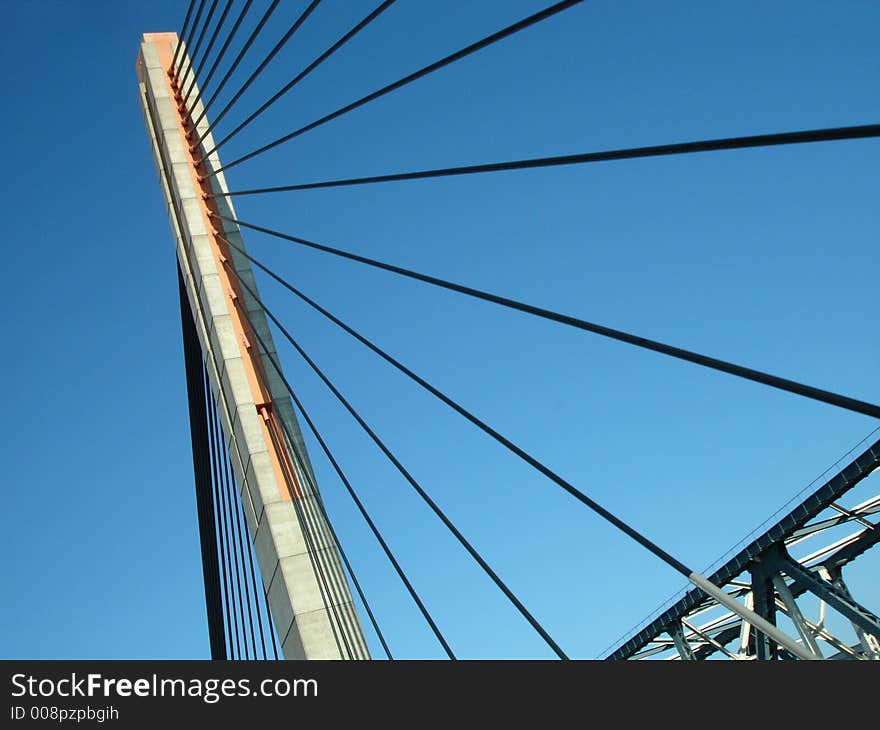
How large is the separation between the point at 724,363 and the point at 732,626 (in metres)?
33.2

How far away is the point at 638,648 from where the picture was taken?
4053 centimetres

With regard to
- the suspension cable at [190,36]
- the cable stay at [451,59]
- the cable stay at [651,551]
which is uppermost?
the suspension cable at [190,36]

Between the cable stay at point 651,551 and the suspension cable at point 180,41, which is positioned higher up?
the suspension cable at point 180,41

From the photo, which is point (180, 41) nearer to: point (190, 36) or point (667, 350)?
point (190, 36)

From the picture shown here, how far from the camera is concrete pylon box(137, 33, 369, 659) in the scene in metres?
9.82

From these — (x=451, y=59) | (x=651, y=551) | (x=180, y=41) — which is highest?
(x=180, y=41)

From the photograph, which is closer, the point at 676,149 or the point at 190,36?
the point at 676,149

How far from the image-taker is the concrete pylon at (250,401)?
9.82 metres

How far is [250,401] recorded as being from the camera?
11.3 m

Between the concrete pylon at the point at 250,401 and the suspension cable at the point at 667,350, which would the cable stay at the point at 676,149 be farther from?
the concrete pylon at the point at 250,401

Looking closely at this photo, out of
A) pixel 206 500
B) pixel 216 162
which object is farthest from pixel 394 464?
pixel 206 500

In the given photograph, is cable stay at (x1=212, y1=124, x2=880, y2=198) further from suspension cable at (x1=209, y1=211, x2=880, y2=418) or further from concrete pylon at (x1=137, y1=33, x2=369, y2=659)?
concrete pylon at (x1=137, y1=33, x2=369, y2=659)

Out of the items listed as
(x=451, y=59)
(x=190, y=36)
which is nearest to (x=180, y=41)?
(x=190, y=36)
